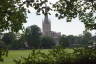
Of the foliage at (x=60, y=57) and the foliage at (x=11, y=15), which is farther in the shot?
the foliage at (x=60, y=57)

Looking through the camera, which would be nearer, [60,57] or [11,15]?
[11,15]

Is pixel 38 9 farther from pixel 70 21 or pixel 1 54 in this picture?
pixel 70 21

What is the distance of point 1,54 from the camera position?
6195mm

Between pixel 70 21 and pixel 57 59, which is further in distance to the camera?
pixel 70 21

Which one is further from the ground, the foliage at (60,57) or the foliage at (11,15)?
the foliage at (11,15)

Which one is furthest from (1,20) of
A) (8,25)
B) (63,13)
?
(63,13)

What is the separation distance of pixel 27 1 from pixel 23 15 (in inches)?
14.9

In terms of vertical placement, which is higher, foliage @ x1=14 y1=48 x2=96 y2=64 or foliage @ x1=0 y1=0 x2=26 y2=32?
foliage @ x1=0 y1=0 x2=26 y2=32

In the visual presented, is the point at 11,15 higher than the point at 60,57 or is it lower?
higher

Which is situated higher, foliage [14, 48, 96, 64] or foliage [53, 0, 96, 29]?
foliage [53, 0, 96, 29]

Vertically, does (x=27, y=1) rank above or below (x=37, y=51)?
above

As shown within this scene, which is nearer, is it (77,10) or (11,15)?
(11,15)

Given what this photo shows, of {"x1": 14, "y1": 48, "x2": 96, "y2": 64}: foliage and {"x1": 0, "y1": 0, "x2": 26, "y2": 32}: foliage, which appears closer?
{"x1": 0, "y1": 0, "x2": 26, "y2": 32}: foliage

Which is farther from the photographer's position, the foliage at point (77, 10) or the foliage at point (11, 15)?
the foliage at point (77, 10)
